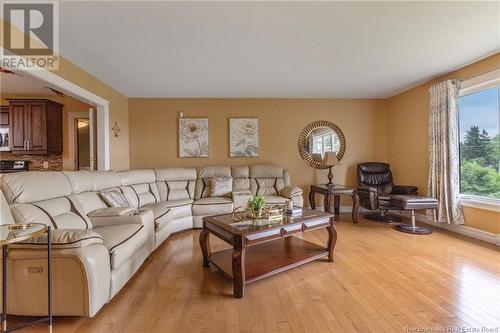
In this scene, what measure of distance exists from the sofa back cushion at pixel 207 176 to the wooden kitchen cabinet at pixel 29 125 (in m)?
2.88

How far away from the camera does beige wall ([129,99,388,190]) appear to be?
4.75 metres

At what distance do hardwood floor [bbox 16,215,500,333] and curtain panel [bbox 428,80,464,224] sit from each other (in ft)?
2.46

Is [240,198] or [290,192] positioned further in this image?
[290,192]

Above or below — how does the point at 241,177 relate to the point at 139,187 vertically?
above

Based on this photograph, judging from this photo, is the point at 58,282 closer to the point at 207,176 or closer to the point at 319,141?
the point at 207,176

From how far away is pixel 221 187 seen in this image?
13.9 ft

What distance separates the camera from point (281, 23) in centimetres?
218

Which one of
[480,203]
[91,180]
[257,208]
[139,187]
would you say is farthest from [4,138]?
[480,203]

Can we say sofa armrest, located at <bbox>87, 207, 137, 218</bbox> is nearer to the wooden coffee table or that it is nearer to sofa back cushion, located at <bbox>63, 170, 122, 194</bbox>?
sofa back cushion, located at <bbox>63, 170, 122, 194</bbox>

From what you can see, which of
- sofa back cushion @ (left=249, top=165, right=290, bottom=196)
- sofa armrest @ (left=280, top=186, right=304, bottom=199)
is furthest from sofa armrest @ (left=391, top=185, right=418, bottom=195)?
sofa back cushion @ (left=249, top=165, right=290, bottom=196)

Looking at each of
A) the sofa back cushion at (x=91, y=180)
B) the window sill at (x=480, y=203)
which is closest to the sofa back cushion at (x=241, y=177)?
the sofa back cushion at (x=91, y=180)

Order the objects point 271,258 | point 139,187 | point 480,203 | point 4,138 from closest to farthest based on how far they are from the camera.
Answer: point 271,258
point 480,203
point 139,187
point 4,138

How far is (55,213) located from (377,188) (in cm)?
488

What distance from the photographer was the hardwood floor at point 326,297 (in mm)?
1570
